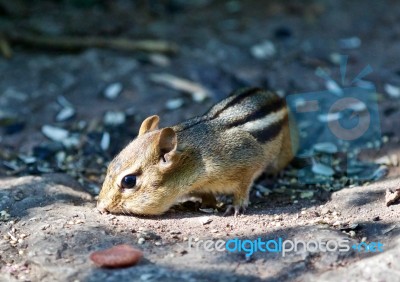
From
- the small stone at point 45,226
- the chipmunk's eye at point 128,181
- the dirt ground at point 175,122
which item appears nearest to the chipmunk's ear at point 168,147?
the chipmunk's eye at point 128,181

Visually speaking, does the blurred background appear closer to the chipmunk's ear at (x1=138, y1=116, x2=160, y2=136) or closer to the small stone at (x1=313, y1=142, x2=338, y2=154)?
the small stone at (x1=313, y1=142, x2=338, y2=154)

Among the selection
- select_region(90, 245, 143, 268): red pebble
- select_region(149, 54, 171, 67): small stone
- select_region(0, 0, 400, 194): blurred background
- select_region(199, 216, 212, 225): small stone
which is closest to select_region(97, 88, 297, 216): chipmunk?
select_region(199, 216, 212, 225): small stone

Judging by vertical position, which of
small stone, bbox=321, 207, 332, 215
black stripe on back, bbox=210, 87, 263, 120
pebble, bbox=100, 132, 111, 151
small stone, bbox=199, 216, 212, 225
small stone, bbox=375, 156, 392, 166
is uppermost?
black stripe on back, bbox=210, 87, 263, 120

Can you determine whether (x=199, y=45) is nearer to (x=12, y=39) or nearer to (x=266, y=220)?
(x=12, y=39)

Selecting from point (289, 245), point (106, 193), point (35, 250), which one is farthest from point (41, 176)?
point (289, 245)

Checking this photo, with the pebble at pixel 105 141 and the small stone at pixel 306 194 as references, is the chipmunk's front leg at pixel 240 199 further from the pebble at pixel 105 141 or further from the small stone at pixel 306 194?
the pebble at pixel 105 141
